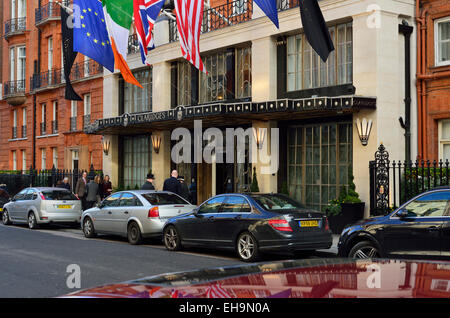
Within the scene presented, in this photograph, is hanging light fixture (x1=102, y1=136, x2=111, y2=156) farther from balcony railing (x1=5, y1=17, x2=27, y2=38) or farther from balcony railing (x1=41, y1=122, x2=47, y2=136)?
balcony railing (x1=5, y1=17, x2=27, y2=38)

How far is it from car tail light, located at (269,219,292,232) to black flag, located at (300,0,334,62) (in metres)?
5.46

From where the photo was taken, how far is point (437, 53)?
1697cm

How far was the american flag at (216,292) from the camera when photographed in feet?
9.01

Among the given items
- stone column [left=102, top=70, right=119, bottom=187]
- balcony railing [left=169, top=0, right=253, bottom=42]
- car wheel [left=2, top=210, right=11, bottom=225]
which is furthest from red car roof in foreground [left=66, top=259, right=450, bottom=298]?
stone column [left=102, top=70, right=119, bottom=187]

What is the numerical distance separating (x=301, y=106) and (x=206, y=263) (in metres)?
7.02

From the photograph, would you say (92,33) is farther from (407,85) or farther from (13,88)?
(13,88)

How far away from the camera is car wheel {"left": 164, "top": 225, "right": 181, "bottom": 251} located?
1397cm

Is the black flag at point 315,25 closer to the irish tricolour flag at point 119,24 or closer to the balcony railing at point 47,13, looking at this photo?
the irish tricolour flag at point 119,24

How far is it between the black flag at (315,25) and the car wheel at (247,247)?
18.8ft

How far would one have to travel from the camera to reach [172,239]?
46.3 feet

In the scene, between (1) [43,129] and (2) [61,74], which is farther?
(1) [43,129]

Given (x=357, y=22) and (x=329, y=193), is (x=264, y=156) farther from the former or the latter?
(x=357, y=22)

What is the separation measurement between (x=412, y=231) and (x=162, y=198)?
25.5ft

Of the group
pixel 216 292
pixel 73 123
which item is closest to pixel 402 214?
pixel 216 292
